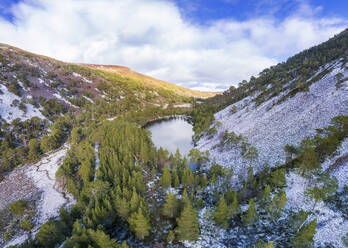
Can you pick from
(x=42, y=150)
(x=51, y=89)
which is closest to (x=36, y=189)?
(x=42, y=150)

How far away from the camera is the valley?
2458 cm

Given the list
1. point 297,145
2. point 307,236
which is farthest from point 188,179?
point 297,145

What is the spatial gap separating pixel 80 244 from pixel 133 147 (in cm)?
3572

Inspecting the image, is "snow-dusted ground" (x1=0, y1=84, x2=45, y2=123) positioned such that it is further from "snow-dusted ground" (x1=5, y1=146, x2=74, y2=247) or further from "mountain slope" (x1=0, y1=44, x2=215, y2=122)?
"snow-dusted ground" (x1=5, y1=146, x2=74, y2=247)

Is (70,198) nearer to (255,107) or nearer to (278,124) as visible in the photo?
(278,124)

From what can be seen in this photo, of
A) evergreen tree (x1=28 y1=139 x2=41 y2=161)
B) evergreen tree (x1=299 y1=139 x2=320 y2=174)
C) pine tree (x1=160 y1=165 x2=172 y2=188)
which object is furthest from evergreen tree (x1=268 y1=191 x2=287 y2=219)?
evergreen tree (x1=28 y1=139 x2=41 y2=161)

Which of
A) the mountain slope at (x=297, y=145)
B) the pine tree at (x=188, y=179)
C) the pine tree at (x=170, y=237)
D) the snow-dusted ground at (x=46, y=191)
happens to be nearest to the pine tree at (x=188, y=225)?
the pine tree at (x=170, y=237)

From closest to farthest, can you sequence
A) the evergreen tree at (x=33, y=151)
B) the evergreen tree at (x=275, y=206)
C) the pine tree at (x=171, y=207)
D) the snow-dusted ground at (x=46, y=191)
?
the evergreen tree at (x=275, y=206) → the pine tree at (x=171, y=207) → the snow-dusted ground at (x=46, y=191) → the evergreen tree at (x=33, y=151)

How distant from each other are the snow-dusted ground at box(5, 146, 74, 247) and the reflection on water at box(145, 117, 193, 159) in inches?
1633

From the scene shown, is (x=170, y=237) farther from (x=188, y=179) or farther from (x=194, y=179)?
(x=194, y=179)

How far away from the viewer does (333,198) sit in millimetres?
25766

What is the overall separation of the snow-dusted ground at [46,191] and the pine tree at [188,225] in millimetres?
32588

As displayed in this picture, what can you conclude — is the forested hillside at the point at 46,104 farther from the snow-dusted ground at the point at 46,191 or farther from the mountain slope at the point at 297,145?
the mountain slope at the point at 297,145

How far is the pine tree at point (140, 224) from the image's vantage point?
2410cm
